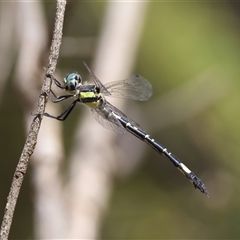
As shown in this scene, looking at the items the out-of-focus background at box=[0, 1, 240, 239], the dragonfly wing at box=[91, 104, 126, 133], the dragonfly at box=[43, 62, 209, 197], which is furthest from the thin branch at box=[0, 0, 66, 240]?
the out-of-focus background at box=[0, 1, 240, 239]

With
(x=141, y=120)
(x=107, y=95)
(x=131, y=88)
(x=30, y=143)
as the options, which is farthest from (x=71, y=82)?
(x=141, y=120)

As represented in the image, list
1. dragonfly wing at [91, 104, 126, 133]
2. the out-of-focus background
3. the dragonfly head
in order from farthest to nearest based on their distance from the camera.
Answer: the out-of-focus background < dragonfly wing at [91, 104, 126, 133] < the dragonfly head

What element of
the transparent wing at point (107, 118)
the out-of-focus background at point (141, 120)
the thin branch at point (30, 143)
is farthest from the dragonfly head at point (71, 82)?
the out-of-focus background at point (141, 120)

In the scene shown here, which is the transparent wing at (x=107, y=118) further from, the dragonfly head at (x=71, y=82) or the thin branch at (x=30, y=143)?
the thin branch at (x=30, y=143)

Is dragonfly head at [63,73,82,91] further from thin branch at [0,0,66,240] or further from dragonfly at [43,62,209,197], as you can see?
thin branch at [0,0,66,240]

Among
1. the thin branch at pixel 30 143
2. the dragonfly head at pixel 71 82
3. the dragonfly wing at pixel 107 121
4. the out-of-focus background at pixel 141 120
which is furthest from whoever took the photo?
the out-of-focus background at pixel 141 120

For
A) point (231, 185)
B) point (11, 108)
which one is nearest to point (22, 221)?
point (11, 108)

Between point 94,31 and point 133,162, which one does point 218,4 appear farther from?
point 133,162
